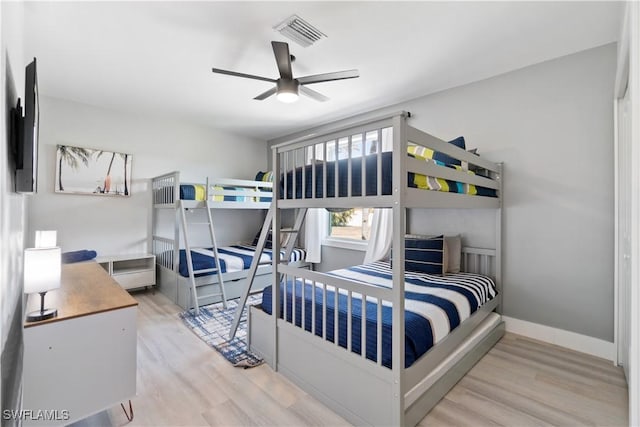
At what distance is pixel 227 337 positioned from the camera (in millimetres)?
2643

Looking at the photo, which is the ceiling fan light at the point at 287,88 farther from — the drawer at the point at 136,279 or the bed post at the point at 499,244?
the drawer at the point at 136,279

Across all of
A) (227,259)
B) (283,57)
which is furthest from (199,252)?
(283,57)

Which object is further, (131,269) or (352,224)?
(352,224)

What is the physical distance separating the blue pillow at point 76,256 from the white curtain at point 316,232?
108 inches

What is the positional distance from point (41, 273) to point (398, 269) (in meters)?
1.71

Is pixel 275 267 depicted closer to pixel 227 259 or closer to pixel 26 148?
pixel 26 148

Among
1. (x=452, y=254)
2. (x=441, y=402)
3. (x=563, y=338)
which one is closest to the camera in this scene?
(x=441, y=402)

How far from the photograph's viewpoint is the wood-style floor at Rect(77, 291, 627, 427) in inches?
65.0

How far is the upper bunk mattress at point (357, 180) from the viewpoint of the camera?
5.27ft

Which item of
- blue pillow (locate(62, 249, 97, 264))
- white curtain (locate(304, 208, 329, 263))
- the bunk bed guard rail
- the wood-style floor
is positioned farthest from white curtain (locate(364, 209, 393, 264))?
blue pillow (locate(62, 249, 97, 264))

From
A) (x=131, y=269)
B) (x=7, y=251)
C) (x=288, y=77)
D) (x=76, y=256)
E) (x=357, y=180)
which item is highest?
(x=288, y=77)

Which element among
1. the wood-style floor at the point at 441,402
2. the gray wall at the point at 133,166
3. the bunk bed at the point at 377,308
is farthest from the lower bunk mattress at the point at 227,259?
the bunk bed at the point at 377,308

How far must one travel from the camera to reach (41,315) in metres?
1.36

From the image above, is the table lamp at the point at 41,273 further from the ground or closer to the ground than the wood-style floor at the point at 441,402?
further from the ground
